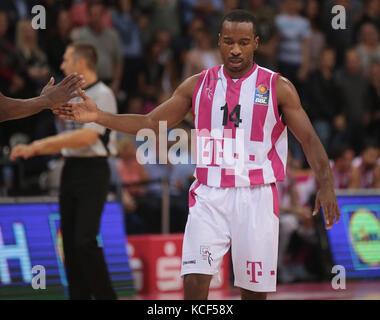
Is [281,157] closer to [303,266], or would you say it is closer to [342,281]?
[342,281]

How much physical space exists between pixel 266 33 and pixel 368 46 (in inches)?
86.7

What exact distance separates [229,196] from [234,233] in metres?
0.25

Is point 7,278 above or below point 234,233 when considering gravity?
below

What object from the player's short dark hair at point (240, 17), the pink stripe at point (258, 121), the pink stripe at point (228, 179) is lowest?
the pink stripe at point (228, 179)

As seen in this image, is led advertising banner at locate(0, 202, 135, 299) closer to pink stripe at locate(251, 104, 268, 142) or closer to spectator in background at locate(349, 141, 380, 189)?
spectator in background at locate(349, 141, 380, 189)

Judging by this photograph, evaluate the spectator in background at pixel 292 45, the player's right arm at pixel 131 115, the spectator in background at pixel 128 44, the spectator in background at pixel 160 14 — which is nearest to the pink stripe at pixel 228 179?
the player's right arm at pixel 131 115

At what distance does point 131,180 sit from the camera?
10375 mm

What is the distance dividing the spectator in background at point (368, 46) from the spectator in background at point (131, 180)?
5.29 m

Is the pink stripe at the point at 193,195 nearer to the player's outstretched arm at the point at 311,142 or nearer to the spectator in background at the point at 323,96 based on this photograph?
the player's outstretched arm at the point at 311,142

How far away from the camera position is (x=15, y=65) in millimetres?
10805

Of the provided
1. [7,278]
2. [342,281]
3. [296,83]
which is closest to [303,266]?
[342,281]

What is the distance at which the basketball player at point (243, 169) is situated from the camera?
5.12 meters

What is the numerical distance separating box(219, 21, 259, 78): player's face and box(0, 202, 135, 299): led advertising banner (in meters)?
4.20

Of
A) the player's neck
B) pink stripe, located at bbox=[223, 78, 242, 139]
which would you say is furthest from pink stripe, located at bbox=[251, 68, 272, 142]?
the player's neck
